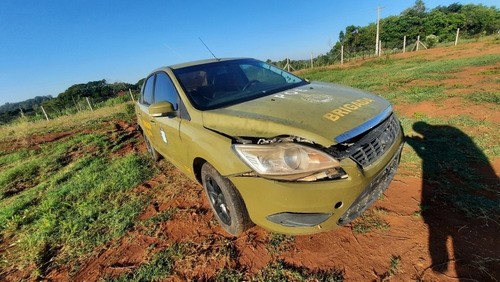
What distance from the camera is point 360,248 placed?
2.18m

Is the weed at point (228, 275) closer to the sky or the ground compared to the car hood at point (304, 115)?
closer to the ground

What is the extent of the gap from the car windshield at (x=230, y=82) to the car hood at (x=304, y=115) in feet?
0.78

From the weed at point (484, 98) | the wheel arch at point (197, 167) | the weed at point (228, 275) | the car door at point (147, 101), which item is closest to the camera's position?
the weed at point (228, 275)

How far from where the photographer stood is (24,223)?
144 inches

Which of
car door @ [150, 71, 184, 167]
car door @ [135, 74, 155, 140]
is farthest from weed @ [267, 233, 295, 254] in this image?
car door @ [135, 74, 155, 140]

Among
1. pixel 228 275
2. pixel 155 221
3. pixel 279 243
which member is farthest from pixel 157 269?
pixel 279 243

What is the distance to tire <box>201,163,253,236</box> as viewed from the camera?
2184mm

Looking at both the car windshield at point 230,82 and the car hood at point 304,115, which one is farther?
the car windshield at point 230,82

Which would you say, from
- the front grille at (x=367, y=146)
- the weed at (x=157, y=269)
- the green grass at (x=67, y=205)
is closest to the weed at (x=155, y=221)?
the green grass at (x=67, y=205)

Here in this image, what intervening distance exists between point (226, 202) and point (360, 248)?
3.92 feet

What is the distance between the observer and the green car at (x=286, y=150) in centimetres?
180

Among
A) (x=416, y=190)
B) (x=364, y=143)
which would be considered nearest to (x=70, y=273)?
(x=364, y=143)

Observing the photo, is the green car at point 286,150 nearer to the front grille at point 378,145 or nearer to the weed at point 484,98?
the front grille at point 378,145

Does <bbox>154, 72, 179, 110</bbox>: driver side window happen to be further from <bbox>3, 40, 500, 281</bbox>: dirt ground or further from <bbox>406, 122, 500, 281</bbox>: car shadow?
<bbox>406, 122, 500, 281</bbox>: car shadow
